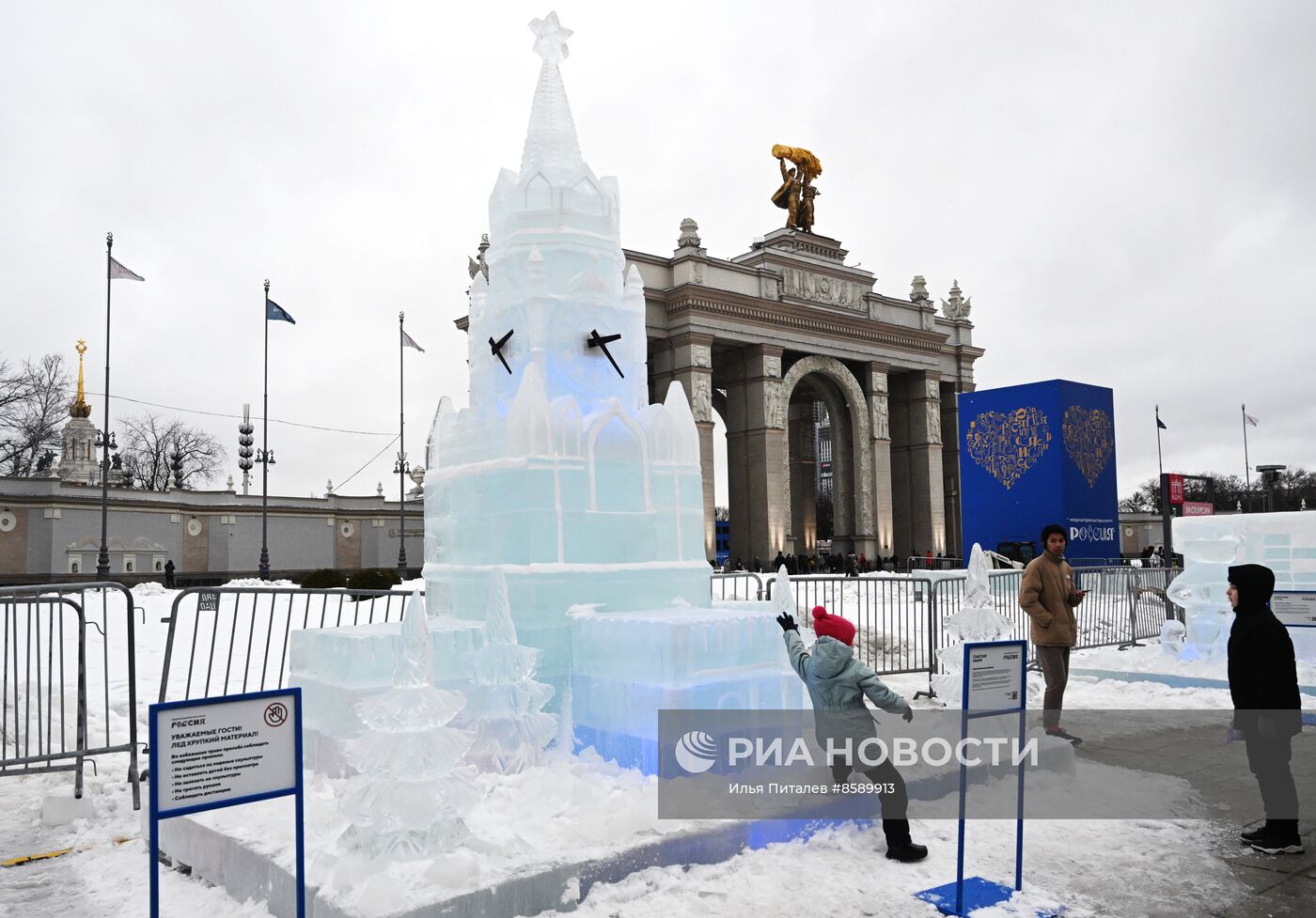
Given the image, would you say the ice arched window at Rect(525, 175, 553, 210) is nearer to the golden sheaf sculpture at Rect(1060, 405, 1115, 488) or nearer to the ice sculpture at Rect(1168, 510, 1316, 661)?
the ice sculpture at Rect(1168, 510, 1316, 661)

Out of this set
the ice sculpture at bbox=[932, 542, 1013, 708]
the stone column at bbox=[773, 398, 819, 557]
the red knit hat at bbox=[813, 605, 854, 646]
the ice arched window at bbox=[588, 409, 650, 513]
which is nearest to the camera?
the red knit hat at bbox=[813, 605, 854, 646]

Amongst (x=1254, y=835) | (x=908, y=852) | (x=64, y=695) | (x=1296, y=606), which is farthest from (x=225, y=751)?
(x=1296, y=606)

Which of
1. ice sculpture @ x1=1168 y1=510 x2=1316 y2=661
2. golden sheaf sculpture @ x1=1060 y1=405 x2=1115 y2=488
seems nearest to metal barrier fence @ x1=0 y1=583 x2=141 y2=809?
ice sculpture @ x1=1168 y1=510 x2=1316 y2=661

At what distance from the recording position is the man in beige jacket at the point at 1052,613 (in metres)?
8.98

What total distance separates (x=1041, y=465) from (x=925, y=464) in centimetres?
1489

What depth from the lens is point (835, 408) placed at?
44938 mm

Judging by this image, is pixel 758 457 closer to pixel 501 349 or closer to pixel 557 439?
pixel 501 349

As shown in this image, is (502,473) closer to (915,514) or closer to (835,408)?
(835,408)

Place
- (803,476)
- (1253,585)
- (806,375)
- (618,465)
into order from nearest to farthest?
1. (1253,585)
2. (618,465)
3. (806,375)
4. (803,476)

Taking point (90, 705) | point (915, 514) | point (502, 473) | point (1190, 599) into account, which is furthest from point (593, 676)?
point (915, 514)

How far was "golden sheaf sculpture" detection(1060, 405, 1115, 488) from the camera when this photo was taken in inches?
1248

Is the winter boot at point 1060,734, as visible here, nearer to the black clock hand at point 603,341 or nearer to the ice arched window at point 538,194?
the black clock hand at point 603,341

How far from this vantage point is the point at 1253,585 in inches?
246

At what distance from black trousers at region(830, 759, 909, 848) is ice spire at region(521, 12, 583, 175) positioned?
6.54 meters
